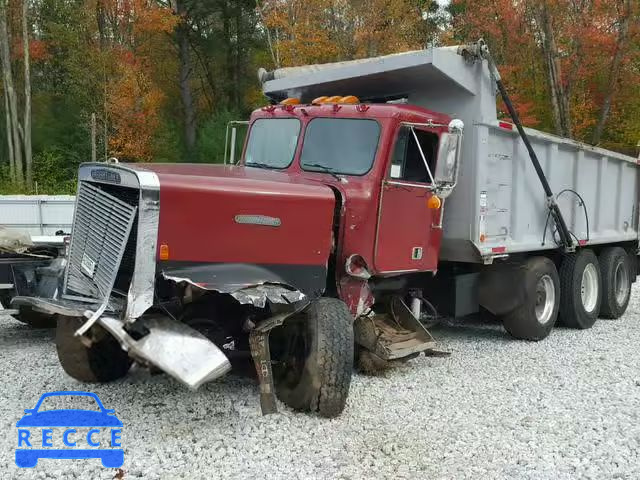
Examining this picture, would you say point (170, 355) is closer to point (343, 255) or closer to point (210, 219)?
point (210, 219)

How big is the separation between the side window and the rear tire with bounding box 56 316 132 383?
294 centimetres

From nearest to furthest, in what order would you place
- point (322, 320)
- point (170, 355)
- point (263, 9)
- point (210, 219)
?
point (170, 355), point (210, 219), point (322, 320), point (263, 9)

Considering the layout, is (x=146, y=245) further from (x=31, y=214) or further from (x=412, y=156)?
(x=31, y=214)

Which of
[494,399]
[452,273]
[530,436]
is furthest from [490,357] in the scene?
[530,436]

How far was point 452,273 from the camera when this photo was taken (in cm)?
791

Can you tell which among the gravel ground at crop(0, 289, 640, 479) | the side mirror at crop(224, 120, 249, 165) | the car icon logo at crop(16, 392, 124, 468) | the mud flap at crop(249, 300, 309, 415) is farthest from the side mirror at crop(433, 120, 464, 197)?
the car icon logo at crop(16, 392, 124, 468)

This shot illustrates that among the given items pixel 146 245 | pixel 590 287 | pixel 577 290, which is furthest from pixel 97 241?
pixel 590 287

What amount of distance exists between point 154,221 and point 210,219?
42 centimetres

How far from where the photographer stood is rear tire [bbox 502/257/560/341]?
318 inches

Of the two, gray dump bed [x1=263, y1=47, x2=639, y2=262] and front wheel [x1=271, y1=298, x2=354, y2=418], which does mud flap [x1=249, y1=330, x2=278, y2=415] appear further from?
gray dump bed [x1=263, y1=47, x2=639, y2=262]

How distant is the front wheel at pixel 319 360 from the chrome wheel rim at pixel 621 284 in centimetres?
652

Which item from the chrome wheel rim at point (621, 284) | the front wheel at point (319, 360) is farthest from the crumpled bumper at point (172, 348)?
the chrome wheel rim at point (621, 284)

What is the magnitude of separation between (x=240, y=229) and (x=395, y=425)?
1876 millimetres

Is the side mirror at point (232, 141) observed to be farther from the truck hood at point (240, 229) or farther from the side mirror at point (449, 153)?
the side mirror at point (449, 153)
